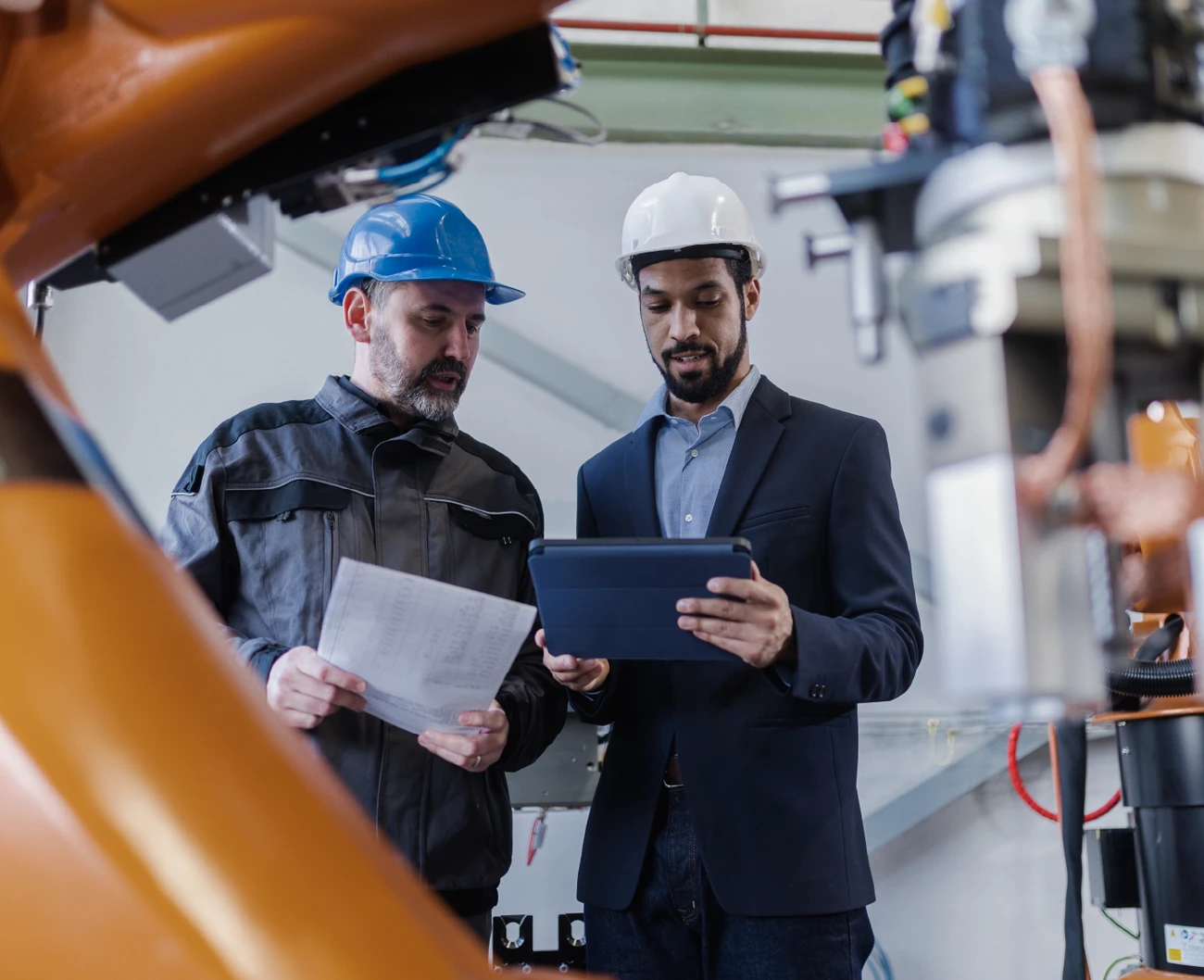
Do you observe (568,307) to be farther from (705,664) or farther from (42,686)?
(42,686)

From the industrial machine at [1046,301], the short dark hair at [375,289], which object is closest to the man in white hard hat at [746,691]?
the short dark hair at [375,289]

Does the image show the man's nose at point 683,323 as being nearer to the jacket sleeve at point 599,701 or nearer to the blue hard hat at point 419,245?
the blue hard hat at point 419,245

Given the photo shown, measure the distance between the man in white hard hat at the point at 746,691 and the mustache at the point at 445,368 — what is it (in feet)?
1.04

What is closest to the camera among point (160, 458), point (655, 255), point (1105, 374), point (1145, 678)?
point (1105, 374)

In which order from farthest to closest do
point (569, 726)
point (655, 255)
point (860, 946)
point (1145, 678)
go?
point (569, 726) < point (655, 255) < point (1145, 678) < point (860, 946)

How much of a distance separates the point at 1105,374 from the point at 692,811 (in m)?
1.31

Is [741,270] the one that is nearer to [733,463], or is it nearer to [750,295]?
[750,295]

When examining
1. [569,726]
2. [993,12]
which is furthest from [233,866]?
[569,726]

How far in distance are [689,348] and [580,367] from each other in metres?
1.57

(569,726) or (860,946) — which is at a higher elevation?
(569,726)

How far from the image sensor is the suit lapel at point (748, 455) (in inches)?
70.5

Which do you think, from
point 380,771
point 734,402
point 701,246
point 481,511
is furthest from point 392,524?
point 701,246

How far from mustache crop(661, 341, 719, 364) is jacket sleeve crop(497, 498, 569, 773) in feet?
1.27

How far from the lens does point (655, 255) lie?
2055 mm
